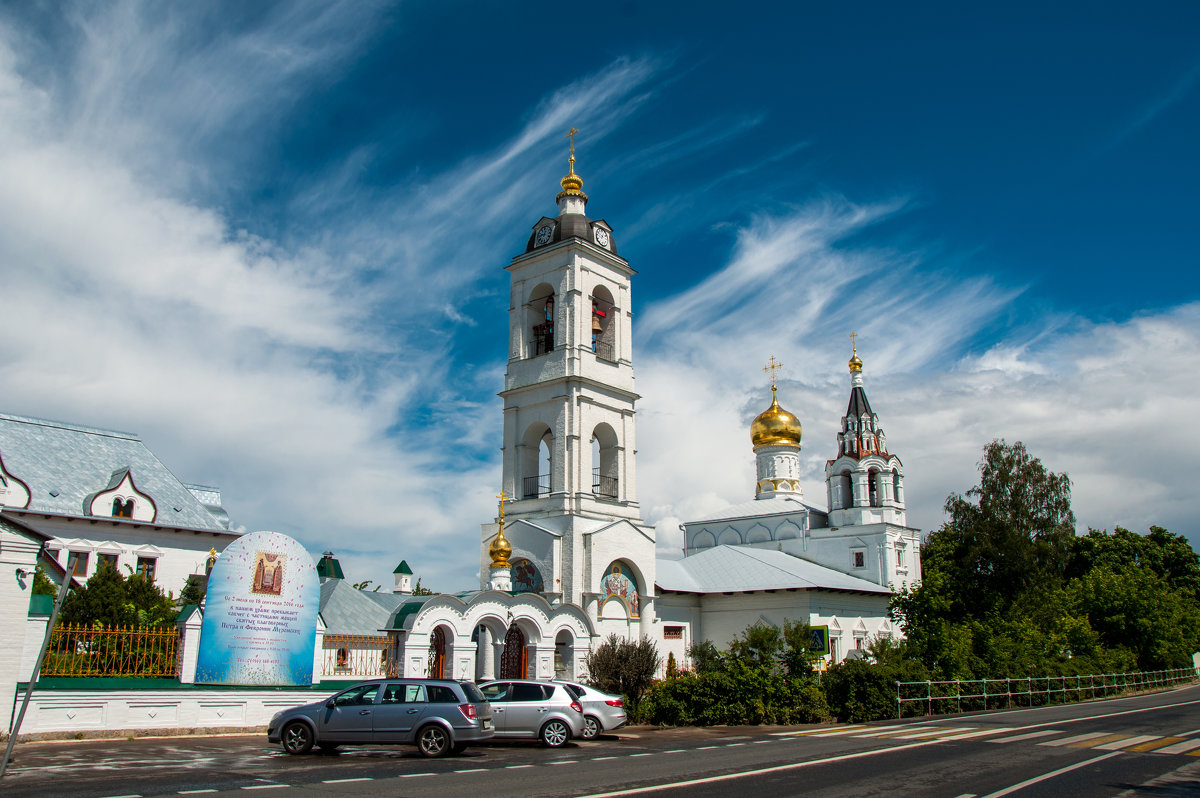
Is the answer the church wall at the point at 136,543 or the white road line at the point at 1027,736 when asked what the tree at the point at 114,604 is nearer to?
the church wall at the point at 136,543

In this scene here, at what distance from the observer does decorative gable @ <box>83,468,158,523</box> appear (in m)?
33.7

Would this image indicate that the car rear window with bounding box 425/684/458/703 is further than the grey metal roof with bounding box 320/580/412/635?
No

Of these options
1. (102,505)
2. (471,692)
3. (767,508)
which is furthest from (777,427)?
(471,692)

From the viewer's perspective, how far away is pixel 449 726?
14.3 m

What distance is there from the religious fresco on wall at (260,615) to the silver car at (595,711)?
19.9 ft

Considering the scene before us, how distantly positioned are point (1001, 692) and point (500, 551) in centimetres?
1563

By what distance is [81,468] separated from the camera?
1403 inches

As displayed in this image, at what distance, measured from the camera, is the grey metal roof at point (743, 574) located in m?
37.9

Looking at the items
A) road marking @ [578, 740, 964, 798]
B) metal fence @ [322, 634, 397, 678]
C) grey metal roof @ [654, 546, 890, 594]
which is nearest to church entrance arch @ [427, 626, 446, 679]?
metal fence @ [322, 634, 397, 678]

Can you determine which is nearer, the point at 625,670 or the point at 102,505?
the point at 625,670

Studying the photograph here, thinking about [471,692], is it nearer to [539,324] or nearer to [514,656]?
[514,656]

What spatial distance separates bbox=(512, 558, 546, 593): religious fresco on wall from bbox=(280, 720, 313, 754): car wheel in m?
15.8

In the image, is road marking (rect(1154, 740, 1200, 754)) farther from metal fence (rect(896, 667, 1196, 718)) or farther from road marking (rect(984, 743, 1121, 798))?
metal fence (rect(896, 667, 1196, 718))

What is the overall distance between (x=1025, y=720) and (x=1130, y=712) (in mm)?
5187
